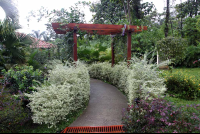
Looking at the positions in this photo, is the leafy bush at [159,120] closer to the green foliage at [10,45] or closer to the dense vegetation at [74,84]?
the dense vegetation at [74,84]

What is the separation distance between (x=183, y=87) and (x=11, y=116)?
535 centimetres

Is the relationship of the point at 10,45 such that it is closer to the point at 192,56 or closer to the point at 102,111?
the point at 102,111

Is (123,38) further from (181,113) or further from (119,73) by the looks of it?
(181,113)

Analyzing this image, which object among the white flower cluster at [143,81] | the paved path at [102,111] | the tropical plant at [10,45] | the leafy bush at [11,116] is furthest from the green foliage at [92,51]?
the leafy bush at [11,116]

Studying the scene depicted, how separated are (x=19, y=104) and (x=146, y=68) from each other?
11.4ft

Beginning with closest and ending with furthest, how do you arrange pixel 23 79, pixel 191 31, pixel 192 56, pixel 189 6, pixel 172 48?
pixel 23 79, pixel 172 48, pixel 192 56, pixel 191 31, pixel 189 6

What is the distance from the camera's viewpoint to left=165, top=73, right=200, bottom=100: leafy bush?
5.12m

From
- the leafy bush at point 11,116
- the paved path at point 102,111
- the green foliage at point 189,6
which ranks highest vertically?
the green foliage at point 189,6

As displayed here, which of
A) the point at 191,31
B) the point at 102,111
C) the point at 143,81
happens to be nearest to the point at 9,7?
the point at 102,111

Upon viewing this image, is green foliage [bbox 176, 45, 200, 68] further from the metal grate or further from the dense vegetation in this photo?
the metal grate

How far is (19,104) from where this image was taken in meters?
3.45

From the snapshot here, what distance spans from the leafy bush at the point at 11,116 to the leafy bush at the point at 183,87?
4.86 metres

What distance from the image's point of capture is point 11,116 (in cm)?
301

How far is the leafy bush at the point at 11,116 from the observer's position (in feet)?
9.64
